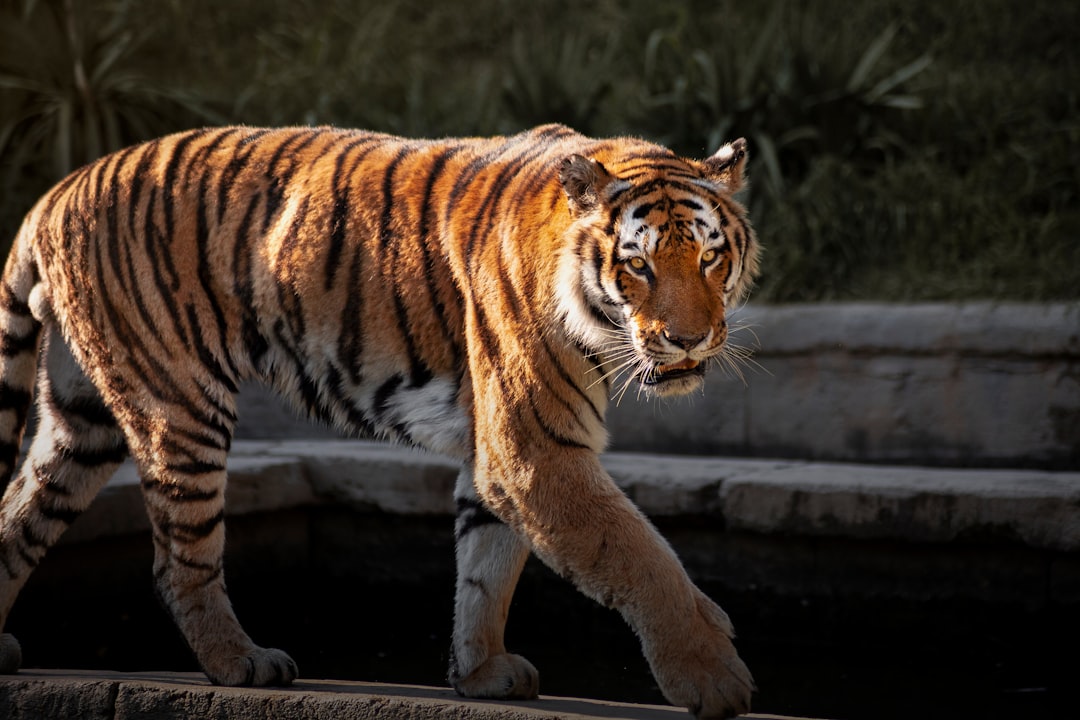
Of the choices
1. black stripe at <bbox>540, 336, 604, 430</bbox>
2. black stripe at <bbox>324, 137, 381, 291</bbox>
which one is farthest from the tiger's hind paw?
black stripe at <bbox>540, 336, 604, 430</bbox>

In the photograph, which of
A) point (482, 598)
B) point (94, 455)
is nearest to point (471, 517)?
point (482, 598)

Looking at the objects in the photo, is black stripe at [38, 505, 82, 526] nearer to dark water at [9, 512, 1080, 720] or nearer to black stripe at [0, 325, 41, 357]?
black stripe at [0, 325, 41, 357]

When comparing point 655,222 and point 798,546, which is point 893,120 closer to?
point 798,546

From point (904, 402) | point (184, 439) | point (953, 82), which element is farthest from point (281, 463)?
point (953, 82)

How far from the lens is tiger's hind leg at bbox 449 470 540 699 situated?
3.03 metres

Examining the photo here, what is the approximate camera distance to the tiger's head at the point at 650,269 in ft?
8.46

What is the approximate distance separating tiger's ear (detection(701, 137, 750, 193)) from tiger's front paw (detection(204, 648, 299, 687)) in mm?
1499

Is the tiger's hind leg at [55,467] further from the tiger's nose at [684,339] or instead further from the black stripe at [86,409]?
the tiger's nose at [684,339]

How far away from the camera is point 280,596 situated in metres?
4.88

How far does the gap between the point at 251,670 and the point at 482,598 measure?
22.1 inches

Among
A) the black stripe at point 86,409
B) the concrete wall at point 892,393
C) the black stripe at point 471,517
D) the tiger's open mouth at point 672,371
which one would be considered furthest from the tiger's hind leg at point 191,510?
the concrete wall at point 892,393

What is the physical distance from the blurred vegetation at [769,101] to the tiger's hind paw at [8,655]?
3857mm

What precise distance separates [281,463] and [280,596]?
1.69 ft

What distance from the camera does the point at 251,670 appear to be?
3031 millimetres
